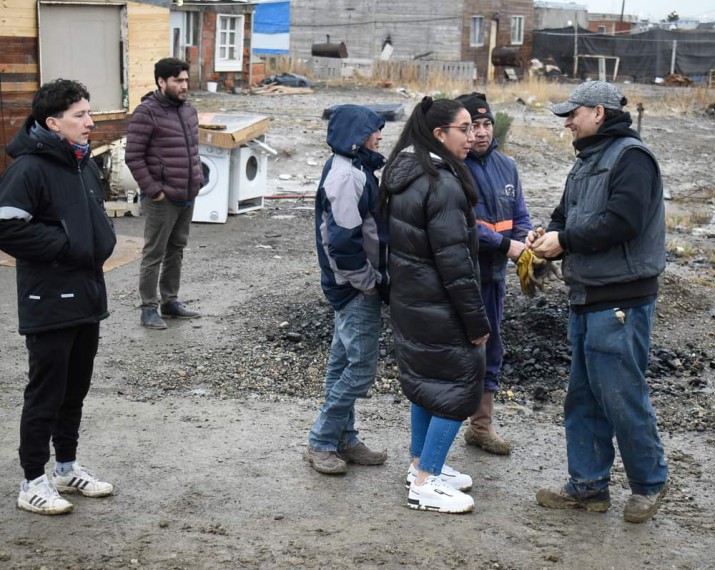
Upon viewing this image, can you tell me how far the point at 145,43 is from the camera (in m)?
13.0

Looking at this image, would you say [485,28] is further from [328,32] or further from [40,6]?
[40,6]

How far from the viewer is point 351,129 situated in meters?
4.73

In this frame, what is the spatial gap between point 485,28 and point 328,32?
258 inches

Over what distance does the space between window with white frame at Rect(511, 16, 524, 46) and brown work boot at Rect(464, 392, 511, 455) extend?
39249 millimetres

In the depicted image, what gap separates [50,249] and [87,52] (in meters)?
8.81

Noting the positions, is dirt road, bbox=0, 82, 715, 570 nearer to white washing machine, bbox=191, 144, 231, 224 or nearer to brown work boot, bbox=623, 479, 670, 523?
brown work boot, bbox=623, 479, 670, 523

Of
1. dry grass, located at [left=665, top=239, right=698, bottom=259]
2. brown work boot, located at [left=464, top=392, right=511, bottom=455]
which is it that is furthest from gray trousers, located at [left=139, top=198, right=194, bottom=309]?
dry grass, located at [left=665, top=239, right=698, bottom=259]

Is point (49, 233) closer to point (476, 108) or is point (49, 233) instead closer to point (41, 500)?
point (41, 500)

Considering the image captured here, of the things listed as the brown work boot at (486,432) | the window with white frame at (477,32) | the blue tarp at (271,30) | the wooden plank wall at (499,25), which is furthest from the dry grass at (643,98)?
the brown work boot at (486,432)

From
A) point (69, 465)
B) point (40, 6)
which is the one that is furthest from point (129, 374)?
point (40, 6)

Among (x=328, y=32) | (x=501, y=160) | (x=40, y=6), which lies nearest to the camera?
(x=501, y=160)

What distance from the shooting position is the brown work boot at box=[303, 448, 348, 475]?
5.05 m

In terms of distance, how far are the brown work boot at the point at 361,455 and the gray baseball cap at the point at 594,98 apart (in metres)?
2.07

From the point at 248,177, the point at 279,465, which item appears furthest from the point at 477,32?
the point at 279,465
